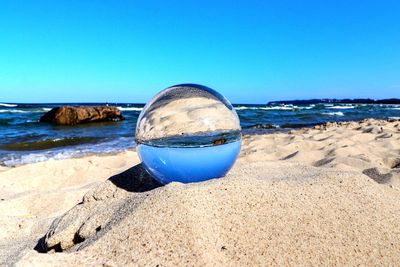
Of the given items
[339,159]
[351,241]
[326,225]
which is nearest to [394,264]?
[351,241]

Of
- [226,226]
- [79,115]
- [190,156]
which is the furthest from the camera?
[79,115]

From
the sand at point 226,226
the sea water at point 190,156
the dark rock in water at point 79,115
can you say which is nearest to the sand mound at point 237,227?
the sand at point 226,226

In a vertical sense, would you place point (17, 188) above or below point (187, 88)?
below

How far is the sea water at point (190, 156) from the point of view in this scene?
211 cm

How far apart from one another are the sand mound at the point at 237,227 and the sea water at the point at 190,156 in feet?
0.49

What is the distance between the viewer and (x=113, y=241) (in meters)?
1.59

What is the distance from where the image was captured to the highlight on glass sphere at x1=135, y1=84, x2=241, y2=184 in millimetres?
2119

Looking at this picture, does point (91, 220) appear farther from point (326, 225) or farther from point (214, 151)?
point (326, 225)

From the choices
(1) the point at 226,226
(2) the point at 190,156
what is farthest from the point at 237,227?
(2) the point at 190,156

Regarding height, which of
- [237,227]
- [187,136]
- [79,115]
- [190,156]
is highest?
[187,136]

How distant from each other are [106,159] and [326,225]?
4001mm

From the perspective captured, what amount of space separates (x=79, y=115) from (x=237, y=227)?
14.0 metres

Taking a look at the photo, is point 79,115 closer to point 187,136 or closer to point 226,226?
point 187,136

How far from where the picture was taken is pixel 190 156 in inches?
82.7
